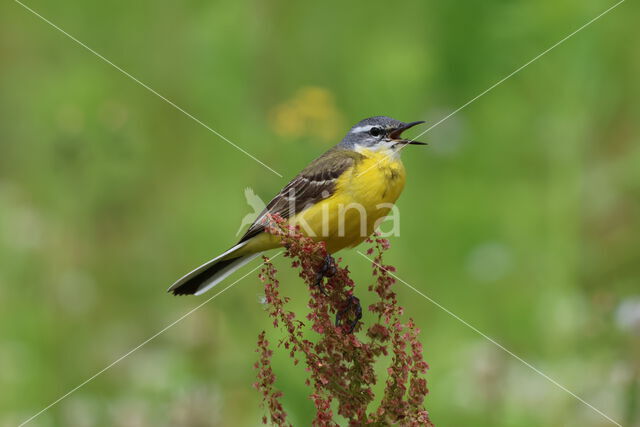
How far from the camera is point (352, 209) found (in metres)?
4.49

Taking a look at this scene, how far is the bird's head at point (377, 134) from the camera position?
4906 mm

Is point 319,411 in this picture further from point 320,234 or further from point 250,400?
point 250,400

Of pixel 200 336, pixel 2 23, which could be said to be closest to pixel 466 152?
pixel 200 336

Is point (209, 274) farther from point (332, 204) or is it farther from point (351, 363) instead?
point (351, 363)

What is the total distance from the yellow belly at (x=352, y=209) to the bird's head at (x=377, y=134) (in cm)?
23

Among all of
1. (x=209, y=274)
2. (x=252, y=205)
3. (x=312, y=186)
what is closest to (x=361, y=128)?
(x=312, y=186)

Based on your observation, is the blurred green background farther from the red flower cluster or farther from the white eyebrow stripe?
the red flower cluster

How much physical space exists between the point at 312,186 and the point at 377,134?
50 centimetres

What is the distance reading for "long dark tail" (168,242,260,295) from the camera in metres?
4.27

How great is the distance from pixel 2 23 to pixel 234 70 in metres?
2.50

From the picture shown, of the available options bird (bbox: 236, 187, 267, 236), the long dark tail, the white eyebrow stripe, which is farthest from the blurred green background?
the long dark tail

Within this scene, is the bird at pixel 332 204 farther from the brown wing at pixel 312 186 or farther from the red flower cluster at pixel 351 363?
the red flower cluster at pixel 351 363

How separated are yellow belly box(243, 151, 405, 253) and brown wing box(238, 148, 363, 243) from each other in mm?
40

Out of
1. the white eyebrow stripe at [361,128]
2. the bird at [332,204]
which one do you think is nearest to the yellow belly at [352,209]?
the bird at [332,204]
